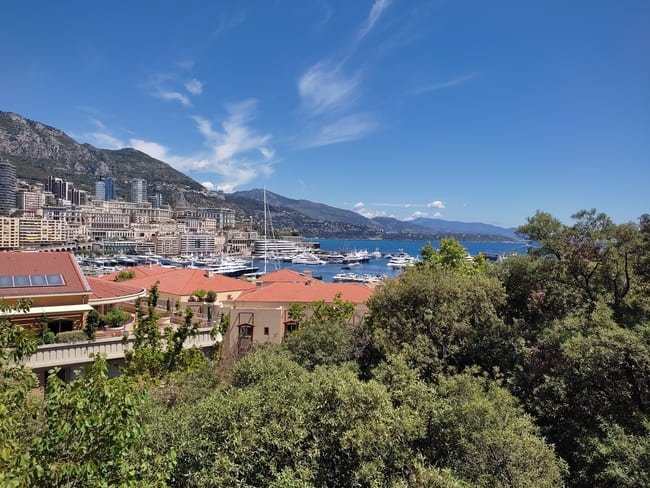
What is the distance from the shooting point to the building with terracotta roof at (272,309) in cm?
2147

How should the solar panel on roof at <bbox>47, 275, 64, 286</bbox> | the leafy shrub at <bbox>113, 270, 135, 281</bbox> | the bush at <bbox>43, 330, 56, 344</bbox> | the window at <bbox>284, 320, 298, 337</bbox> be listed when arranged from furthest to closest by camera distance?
the leafy shrub at <bbox>113, 270, 135, 281</bbox>
the window at <bbox>284, 320, 298, 337</bbox>
the solar panel on roof at <bbox>47, 275, 64, 286</bbox>
the bush at <bbox>43, 330, 56, 344</bbox>

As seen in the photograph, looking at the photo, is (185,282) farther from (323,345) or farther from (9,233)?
(9,233)

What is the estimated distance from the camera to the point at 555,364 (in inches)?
448

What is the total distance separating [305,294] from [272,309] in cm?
419

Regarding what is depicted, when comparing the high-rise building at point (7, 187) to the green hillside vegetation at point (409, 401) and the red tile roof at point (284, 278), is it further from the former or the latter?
the green hillside vegetation at point (409, 401)

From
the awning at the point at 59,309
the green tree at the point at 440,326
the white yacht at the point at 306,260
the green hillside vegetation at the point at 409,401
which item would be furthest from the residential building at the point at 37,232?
the green tree at the point at 440,326

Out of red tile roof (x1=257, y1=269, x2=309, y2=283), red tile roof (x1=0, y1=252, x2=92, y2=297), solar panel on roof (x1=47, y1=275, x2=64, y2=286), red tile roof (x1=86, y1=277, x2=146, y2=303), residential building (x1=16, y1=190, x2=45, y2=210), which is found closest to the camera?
red tile roof (x1=0, y1=252, x2=92, y2=297)

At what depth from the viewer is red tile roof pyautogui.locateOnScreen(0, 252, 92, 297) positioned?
56.4 ft

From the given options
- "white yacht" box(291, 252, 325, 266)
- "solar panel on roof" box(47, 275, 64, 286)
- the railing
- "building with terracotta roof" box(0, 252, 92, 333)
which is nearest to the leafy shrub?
"building with terracotta roof" box(0, 252, 92, 333)

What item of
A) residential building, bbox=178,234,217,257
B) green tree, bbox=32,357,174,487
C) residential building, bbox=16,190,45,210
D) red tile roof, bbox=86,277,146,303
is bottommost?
residential building, bbox=178,234,217,257

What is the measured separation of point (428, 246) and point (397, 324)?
23354 mm

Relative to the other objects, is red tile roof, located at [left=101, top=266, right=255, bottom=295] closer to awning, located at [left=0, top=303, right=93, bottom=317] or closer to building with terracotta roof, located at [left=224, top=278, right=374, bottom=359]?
building with terracotta roof, located at [left=224, top=278, right=374, bottom=359]

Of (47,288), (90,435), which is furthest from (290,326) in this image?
(90,435)

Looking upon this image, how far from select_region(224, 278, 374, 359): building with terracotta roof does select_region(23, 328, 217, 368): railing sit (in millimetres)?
4686
